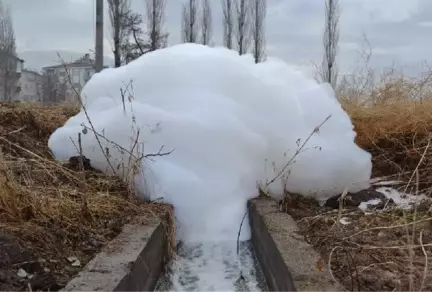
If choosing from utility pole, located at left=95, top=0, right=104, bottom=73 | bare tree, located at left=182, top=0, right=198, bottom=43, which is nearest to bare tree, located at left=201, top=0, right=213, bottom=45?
bare tree, located at left=182, top=0, right=198, bottom=43

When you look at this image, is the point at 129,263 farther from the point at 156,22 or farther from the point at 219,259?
the point at 156,22

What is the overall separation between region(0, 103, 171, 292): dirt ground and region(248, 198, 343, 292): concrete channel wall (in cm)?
60

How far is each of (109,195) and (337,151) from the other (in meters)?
1.75

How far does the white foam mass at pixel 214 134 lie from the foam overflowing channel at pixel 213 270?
117mm

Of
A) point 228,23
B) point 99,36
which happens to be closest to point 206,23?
point 228,23

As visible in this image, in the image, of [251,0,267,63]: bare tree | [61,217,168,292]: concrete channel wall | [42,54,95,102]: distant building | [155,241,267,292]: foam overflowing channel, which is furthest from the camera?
[251,0,267,63]: bare tree

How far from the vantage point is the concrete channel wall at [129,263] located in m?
1.90

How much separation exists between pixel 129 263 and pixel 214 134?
1689mm

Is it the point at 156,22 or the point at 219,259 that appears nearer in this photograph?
the point at 219,259

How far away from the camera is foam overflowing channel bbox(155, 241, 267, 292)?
8.83ft

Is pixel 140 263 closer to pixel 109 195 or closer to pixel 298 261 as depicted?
pixel 298 261

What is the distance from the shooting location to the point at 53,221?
8.24ft

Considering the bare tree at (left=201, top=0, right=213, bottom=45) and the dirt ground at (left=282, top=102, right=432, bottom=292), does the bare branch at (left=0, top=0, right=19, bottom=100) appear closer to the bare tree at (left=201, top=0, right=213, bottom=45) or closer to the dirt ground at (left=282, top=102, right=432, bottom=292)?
the bare tree at (left=201, top=0, right=213, bottom=45)

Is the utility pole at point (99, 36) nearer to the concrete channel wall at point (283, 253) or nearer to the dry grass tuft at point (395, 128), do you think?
the dry grass tuft at point (395, 128)
